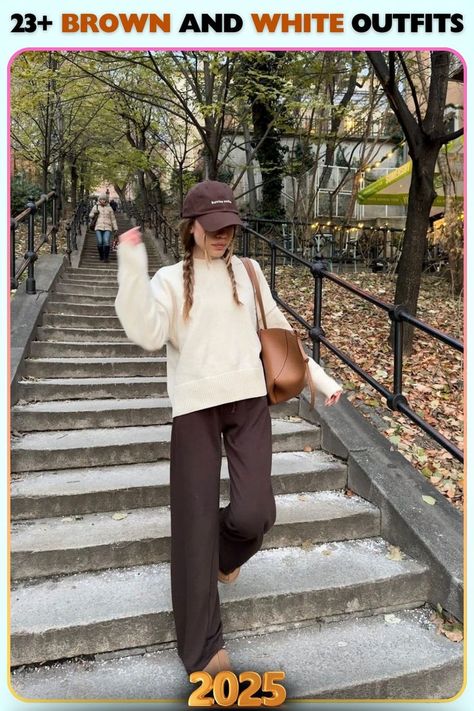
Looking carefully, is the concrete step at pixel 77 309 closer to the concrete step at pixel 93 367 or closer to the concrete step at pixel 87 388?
the concrete step at pixel 93 367

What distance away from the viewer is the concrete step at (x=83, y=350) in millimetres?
4691

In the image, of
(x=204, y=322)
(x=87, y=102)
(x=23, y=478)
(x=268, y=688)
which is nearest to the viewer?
(x=204, y=322)

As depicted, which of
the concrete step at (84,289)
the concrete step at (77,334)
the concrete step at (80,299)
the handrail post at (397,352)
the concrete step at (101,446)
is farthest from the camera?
the concrete step at (84,289)

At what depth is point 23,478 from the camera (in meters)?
3.13

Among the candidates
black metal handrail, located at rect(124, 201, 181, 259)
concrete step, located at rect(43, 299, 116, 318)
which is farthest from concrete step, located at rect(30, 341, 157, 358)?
black metal handrail, located at rect(124, 201, 181, 259)

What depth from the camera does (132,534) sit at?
271 centimetres

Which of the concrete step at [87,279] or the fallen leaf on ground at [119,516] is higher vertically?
the concrete step at [87,279]

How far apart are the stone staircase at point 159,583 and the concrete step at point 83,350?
109cm

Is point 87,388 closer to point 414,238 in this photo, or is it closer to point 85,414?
point 85,414

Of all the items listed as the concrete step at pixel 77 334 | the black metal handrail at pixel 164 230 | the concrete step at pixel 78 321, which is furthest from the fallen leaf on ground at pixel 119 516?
the black metal handrail at pixel 164 230

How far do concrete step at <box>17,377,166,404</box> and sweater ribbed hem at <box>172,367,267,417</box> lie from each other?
89.3 inches
